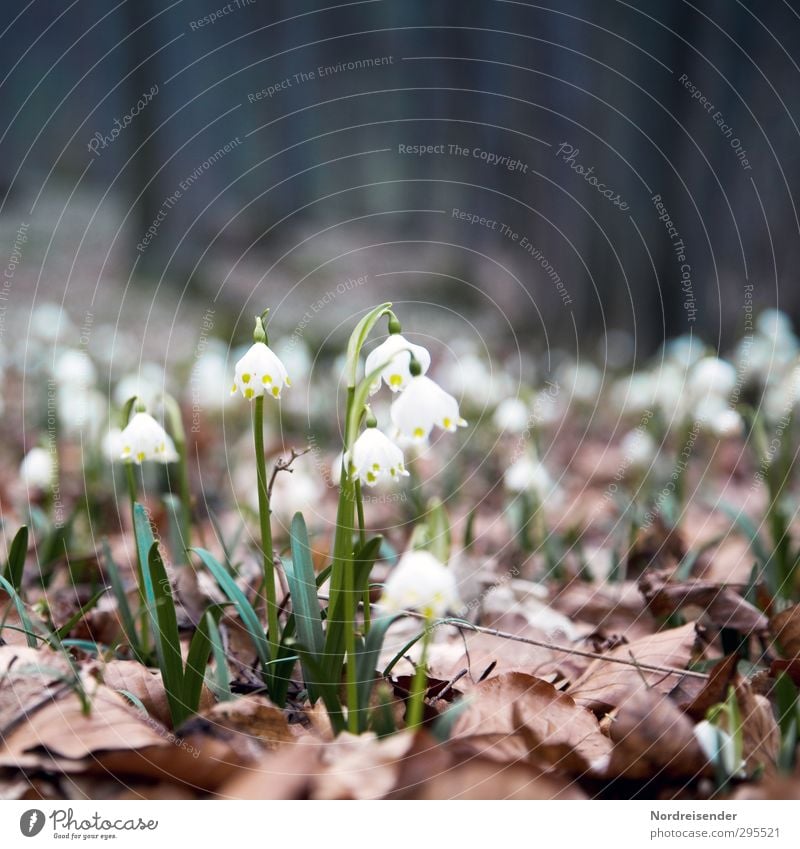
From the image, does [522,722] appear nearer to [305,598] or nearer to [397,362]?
[305,598]

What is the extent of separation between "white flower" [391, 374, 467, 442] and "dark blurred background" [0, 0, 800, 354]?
3.00m

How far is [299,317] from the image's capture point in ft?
27.8

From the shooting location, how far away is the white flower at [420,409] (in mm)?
1201

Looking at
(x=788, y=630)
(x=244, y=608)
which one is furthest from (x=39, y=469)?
(x=788, y=630)

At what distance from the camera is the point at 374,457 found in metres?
1.24

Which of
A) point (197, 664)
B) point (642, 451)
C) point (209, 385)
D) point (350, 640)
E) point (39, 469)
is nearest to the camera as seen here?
point (350, 640)

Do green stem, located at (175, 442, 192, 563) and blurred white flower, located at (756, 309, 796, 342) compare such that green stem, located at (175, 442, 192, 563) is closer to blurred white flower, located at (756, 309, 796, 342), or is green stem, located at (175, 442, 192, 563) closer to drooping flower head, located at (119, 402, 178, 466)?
drooping flower head, located at (119, 402, 178, 466)

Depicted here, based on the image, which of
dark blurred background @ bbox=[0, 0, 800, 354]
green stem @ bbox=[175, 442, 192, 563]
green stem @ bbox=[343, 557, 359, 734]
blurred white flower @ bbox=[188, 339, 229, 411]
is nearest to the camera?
green stem @ bbox=[343, 557, 359, 734]

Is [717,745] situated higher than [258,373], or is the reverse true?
[258,373]

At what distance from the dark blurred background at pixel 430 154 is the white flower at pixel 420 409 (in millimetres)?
3005

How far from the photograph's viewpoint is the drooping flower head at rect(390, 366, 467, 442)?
1201 millimetres

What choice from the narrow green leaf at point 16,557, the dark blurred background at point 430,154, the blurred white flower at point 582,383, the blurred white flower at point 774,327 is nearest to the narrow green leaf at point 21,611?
the narrow green leaf at point 16,557

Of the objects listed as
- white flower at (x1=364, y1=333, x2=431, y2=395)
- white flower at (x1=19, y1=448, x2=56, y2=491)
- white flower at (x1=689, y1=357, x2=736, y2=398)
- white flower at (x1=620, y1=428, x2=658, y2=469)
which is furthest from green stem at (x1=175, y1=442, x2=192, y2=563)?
white flower at (x1=620, y1=428, x2=658, y2=469)

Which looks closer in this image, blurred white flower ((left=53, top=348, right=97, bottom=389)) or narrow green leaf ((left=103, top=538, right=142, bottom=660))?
narrow green leaf ((left=103, top=538, right=142, bottom=660))
